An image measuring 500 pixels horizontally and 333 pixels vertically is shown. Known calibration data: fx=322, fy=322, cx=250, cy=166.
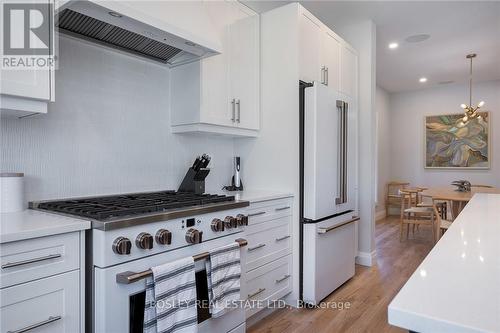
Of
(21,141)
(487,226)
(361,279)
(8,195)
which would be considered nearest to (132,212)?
(8,195)

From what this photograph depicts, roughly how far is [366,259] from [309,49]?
237cm

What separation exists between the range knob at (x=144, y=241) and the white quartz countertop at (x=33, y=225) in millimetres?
206

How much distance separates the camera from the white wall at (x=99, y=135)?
1.69 m

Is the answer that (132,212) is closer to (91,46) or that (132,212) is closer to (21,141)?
(21,141)

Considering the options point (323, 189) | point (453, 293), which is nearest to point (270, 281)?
point (323, 189)

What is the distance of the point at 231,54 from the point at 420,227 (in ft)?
16.2

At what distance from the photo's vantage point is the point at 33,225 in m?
1.19

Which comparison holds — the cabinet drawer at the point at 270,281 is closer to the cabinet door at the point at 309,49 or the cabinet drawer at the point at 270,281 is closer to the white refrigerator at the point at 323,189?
the white refrigerator at the point at 323,189

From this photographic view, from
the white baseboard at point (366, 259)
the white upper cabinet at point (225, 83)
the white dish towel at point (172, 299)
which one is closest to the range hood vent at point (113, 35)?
Answer: the white upper cabinet at point (225, 83)

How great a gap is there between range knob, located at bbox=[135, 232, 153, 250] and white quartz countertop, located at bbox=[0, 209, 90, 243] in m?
0.21

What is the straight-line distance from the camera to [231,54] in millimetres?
2500

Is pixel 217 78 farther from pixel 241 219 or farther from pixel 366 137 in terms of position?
pixel 366 137

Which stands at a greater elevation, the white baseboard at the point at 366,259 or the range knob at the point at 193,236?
the range knob at the point at 193,236

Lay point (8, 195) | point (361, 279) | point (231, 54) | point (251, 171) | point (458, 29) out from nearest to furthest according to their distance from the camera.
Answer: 1. point (8, 195)
2. point (231, 54)
3. point (251, 171)
4. point (361, 279)
5. point (458, 29)
